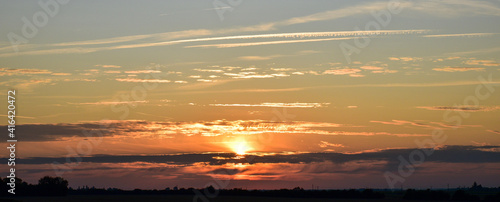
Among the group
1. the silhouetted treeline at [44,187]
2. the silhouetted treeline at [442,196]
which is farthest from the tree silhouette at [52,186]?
the silhouetted treeline at [442,196]

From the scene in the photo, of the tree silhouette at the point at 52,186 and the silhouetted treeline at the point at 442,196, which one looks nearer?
the silhouetted treeline at the point at 442,196

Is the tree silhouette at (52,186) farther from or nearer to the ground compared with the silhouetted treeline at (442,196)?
farther from the ground

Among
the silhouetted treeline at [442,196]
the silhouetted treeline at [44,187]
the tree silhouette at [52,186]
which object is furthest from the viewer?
the tree silhouette at [52,186]

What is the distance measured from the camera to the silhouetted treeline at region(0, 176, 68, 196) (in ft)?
541

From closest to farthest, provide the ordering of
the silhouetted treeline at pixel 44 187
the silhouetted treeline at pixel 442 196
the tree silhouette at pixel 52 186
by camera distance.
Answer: the silhouetted treeline at pixel 442 196 < the silhouetted treeline at pixel 44 187 < the tree silhouette at pixel 52 186

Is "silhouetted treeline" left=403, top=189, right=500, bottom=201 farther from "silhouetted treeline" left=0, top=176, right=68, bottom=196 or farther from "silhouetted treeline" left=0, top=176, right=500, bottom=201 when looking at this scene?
"silhouetted treeline" left=0, top=176, right=68, bottom=196

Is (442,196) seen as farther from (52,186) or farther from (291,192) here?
(52,186)

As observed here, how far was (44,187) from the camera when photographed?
173 meters

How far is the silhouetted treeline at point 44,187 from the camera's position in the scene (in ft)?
541

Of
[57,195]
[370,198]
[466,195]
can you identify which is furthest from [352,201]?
[57,195]

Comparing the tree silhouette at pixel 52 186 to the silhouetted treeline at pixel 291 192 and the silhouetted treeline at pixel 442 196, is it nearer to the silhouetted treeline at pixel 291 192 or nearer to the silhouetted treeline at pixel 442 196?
the silhouetted treeline at pixel 291 192

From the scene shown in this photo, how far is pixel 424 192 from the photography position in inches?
5955

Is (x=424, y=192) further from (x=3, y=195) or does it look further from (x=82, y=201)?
(x=3, y=195)

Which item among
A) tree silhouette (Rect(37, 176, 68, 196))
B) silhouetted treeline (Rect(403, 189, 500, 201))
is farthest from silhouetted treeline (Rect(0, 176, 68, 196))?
silhouetted treeline (Rect(403, 189, 500, 201))
